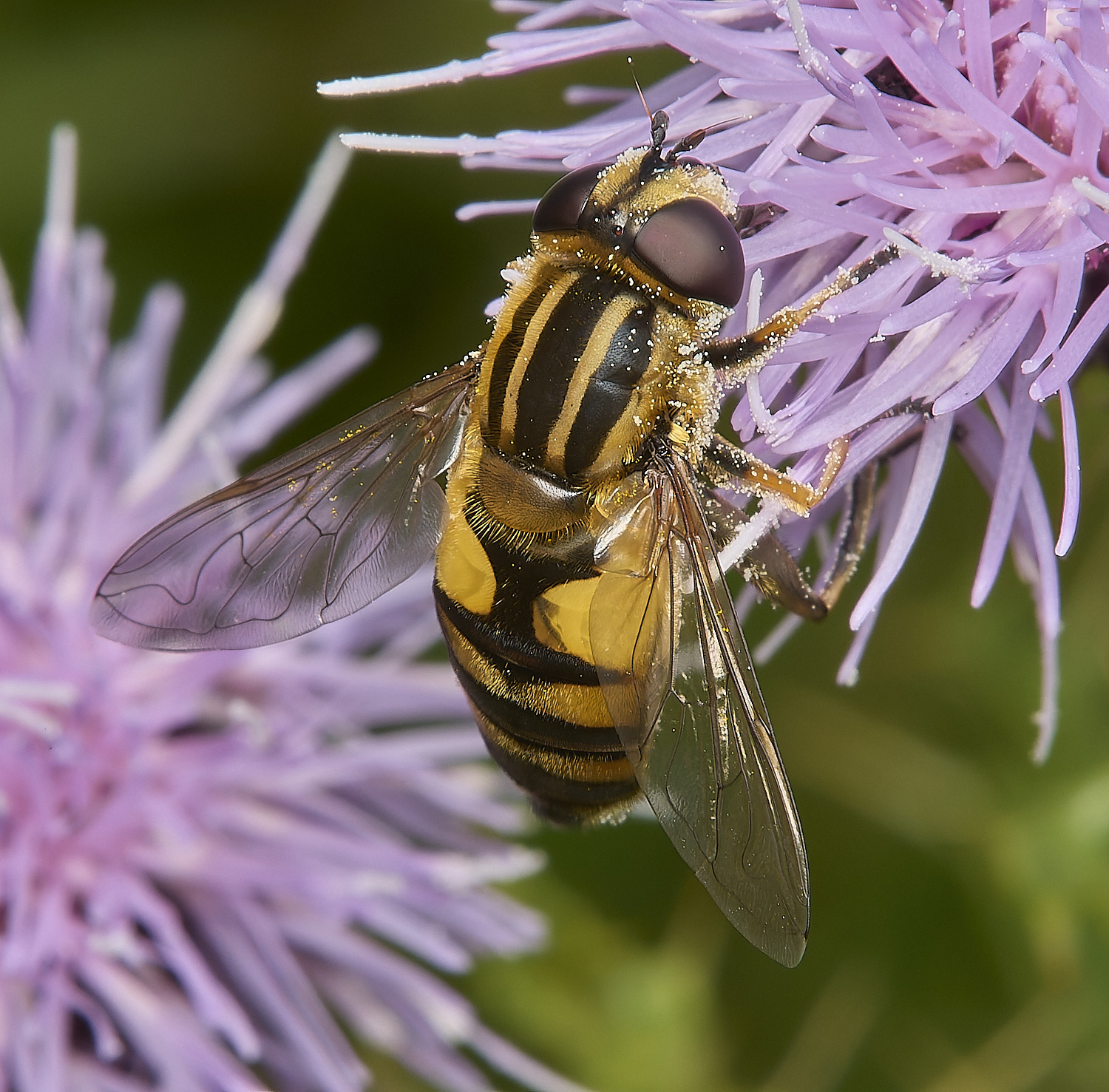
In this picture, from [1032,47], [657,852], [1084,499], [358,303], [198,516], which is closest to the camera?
[1032,47]

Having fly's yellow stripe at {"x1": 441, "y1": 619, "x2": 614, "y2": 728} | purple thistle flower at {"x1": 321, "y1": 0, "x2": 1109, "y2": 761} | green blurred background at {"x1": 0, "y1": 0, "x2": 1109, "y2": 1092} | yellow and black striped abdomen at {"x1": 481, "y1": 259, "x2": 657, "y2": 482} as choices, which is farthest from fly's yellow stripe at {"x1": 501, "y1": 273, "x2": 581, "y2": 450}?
green blurred background at {"x1": 0, "y1": 0, "x2": 1109, "y2": 1092}

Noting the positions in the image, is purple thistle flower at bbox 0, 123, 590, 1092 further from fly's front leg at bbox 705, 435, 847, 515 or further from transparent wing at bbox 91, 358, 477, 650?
fly's front leg at bbox 705, 435, 847, 515

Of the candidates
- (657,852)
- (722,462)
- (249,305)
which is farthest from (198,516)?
(657,852)

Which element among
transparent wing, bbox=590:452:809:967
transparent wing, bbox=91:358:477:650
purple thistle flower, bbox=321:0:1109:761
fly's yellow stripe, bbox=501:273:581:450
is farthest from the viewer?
transparent wing, bbox=91:358:477:650

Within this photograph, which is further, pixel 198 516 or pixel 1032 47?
pixel 198 516

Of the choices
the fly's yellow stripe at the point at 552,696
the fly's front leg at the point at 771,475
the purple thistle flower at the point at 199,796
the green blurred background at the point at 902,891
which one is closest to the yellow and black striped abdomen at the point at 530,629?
the fly's yellow stripe at the point at 552,696

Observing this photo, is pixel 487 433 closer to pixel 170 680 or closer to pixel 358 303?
pixel 170 680

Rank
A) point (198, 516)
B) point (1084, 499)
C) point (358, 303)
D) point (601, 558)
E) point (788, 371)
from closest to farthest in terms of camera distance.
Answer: point (788, 371)
point (601, 558)
point (198, 516)
point (1084, 499)
point (358, 303)
